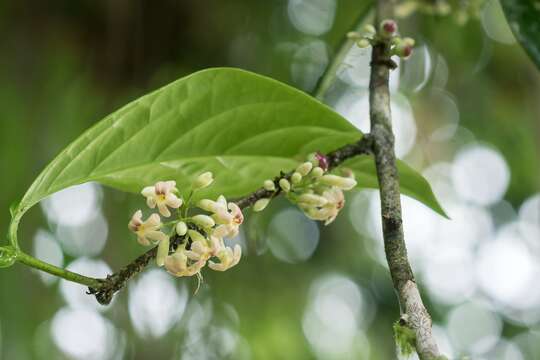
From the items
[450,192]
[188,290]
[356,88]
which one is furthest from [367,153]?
[450,192]

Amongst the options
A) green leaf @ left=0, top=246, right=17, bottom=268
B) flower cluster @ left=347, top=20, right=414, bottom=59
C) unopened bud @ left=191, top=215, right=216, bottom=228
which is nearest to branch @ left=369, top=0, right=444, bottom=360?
flower cluster @ left=347, top=20, right=414, bottom=59

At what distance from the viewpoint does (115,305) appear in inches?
60.7

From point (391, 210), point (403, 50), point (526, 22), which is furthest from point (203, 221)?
point (526, 22)

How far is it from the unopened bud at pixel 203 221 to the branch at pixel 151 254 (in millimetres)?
13

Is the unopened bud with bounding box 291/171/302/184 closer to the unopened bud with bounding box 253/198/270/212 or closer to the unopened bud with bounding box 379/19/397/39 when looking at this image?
the unopened bud with bounding box 253/198/270/212

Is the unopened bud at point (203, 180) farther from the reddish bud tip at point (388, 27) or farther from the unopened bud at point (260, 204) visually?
the reddish bud tip at point (388, 27)

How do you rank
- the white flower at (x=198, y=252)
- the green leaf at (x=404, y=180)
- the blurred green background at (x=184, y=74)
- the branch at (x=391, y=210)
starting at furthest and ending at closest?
the blurred green background at (x=184, y=74), the green leaf at (x=404, y=180), the white flower at (x=198, y=252), the branch at (x=391, y=210)

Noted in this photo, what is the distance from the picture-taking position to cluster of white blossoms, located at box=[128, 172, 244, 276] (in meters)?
0.45

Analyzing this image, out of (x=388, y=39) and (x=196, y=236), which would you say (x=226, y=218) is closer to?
(x=196, y=236)

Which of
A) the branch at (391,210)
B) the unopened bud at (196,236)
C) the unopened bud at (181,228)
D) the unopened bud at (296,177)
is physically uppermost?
the branch at (391,210)

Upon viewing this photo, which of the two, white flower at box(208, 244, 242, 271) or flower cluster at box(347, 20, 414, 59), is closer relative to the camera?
white flower at box(208, 244, 242, 271)

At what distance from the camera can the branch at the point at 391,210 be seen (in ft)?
1.14

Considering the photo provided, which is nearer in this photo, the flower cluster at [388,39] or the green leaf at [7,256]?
the green leaf at [7,256]

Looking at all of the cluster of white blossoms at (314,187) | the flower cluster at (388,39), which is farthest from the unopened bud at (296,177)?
the flower cluster at (388,39)
